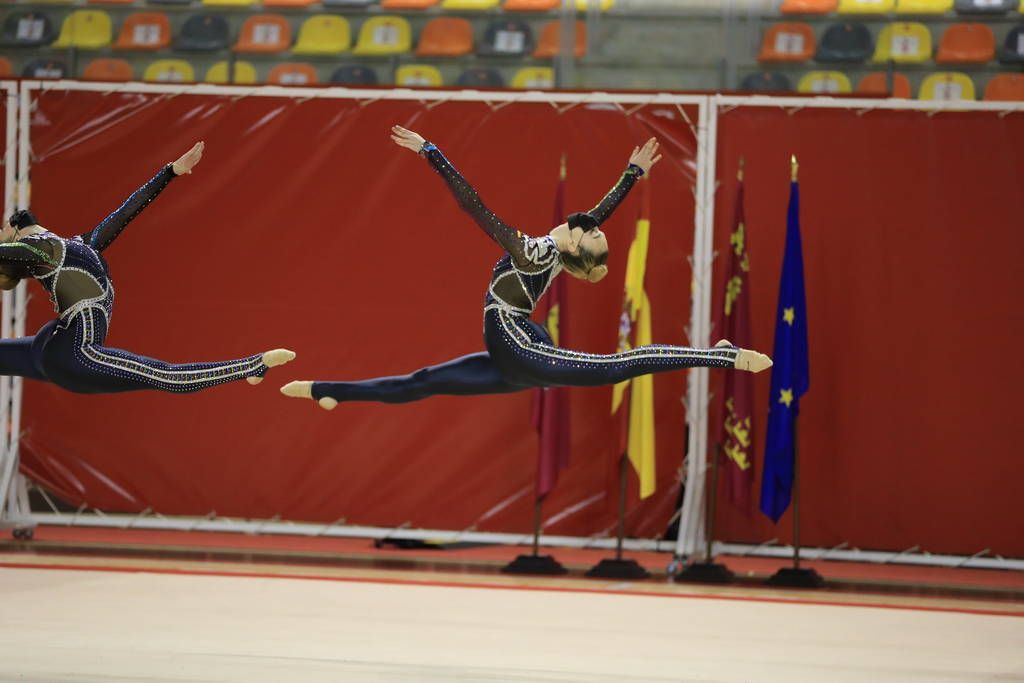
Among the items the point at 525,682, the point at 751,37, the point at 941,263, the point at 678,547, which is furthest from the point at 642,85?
the point at 525,682

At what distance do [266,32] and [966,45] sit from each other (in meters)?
5.88

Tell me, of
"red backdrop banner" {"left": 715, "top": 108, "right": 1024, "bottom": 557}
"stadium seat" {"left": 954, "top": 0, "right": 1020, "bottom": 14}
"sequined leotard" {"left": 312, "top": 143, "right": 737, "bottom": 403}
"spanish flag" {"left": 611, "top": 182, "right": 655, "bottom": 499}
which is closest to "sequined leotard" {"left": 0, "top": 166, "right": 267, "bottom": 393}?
"sequined leotard" {"left": 312, "top": 143, "right": 737, "bottom": 403}

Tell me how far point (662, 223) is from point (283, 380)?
2655 mm

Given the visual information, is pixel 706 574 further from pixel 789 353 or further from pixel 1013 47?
pixel 1013 47

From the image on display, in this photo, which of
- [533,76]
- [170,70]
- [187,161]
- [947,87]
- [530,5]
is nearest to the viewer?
[187,161]

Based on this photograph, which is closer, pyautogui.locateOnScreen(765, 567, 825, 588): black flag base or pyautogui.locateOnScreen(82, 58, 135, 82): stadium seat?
pyautogui.locateOnScreen(765, 567, 825, 588): black flag base

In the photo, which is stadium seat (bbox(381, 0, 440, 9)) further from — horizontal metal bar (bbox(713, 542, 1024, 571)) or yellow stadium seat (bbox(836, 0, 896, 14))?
horizontal metal bar (bbox(713, 542, 1024, 571))

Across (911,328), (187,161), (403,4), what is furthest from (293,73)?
(911,328)

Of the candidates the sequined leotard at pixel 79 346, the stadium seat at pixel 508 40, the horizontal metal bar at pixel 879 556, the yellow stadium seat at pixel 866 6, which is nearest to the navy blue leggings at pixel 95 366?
the sequined leotard at pixel 79 346

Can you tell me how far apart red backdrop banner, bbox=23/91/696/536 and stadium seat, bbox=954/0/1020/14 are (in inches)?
152

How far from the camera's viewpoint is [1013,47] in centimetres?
1045

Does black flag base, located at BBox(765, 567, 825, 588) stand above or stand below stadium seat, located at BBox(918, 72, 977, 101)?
below

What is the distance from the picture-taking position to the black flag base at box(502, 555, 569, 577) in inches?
310

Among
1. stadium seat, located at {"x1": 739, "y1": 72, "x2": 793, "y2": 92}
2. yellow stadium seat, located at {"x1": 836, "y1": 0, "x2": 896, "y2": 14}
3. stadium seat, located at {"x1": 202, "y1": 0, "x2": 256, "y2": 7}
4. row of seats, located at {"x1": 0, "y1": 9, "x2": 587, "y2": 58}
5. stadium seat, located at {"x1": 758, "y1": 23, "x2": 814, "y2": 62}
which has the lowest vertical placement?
stadium seat, located at {"x1": 739, "y1": 72, "x2": 793, "y2": 92}
